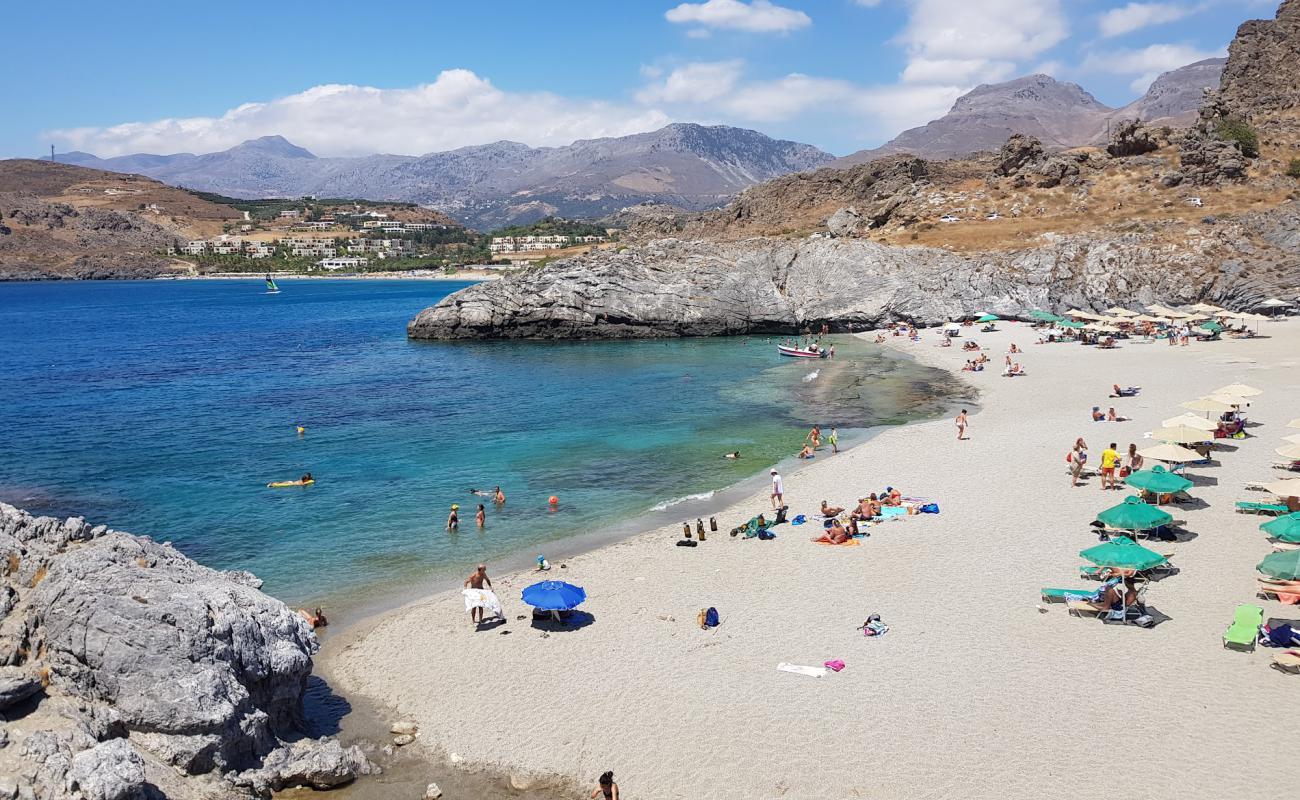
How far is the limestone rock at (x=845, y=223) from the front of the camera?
7619cm

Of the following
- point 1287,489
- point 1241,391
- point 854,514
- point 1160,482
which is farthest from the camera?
point 1241,391

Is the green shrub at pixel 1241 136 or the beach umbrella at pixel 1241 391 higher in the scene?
the green shrub at pixel 1241 136

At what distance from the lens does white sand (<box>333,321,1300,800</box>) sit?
38.0ft

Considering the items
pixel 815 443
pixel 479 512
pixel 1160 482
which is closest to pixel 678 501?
pixel 479 512

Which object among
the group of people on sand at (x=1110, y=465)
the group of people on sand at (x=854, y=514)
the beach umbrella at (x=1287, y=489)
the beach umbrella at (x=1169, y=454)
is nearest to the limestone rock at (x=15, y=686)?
the group of people on sand at (x=854, y=514)

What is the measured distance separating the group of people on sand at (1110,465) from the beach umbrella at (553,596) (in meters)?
16.0

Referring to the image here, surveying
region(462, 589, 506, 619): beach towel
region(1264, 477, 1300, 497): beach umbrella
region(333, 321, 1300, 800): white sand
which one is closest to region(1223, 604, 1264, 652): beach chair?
region(333, 321, 1300, 800): white sand

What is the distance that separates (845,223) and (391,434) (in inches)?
2070

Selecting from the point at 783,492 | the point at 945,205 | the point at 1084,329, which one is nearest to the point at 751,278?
the point at 945,205

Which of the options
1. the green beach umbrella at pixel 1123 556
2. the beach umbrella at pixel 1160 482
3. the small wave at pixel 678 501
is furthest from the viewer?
the small wave at pixel 678 501

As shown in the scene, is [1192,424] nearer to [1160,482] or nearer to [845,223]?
[1160,482]

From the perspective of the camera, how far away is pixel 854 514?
2305 centimetres

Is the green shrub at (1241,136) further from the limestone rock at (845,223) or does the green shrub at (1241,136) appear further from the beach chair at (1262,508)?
the beach chair at (1262,508)

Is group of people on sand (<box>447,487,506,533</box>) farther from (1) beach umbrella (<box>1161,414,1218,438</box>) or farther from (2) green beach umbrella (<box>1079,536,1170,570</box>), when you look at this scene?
(1) beach umbrella (<box>1161,414,1218,438</box>)
